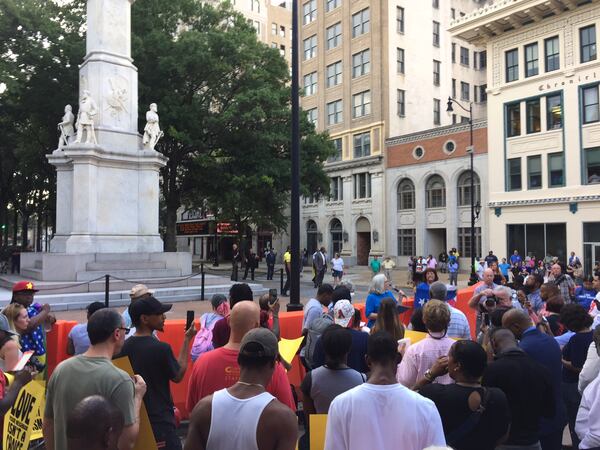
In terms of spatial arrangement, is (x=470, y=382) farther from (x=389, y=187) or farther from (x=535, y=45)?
(x=389, y=187)

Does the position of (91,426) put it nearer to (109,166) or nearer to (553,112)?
(109,166)

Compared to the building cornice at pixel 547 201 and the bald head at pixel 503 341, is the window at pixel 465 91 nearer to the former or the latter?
the building cornice at pixel 547 201

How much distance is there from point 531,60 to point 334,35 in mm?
23828

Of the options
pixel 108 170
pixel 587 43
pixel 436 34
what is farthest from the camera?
pixel 436 34

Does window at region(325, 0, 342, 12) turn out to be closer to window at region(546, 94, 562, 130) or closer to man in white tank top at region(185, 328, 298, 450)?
window at region(546, 94, 562, 130)

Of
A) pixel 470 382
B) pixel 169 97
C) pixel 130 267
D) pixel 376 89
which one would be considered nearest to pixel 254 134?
pixel 169 97

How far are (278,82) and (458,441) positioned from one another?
32.0 meters

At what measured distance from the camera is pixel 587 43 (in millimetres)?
31172

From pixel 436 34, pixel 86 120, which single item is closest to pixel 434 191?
pixel 436 34

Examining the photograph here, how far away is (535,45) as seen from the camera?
33.9m

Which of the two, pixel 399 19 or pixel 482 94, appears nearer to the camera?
pixel 399 19

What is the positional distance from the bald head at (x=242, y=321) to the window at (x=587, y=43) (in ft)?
111

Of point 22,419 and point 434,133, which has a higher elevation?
point 434,133

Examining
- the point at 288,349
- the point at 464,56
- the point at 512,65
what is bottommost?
the point at 288,349
